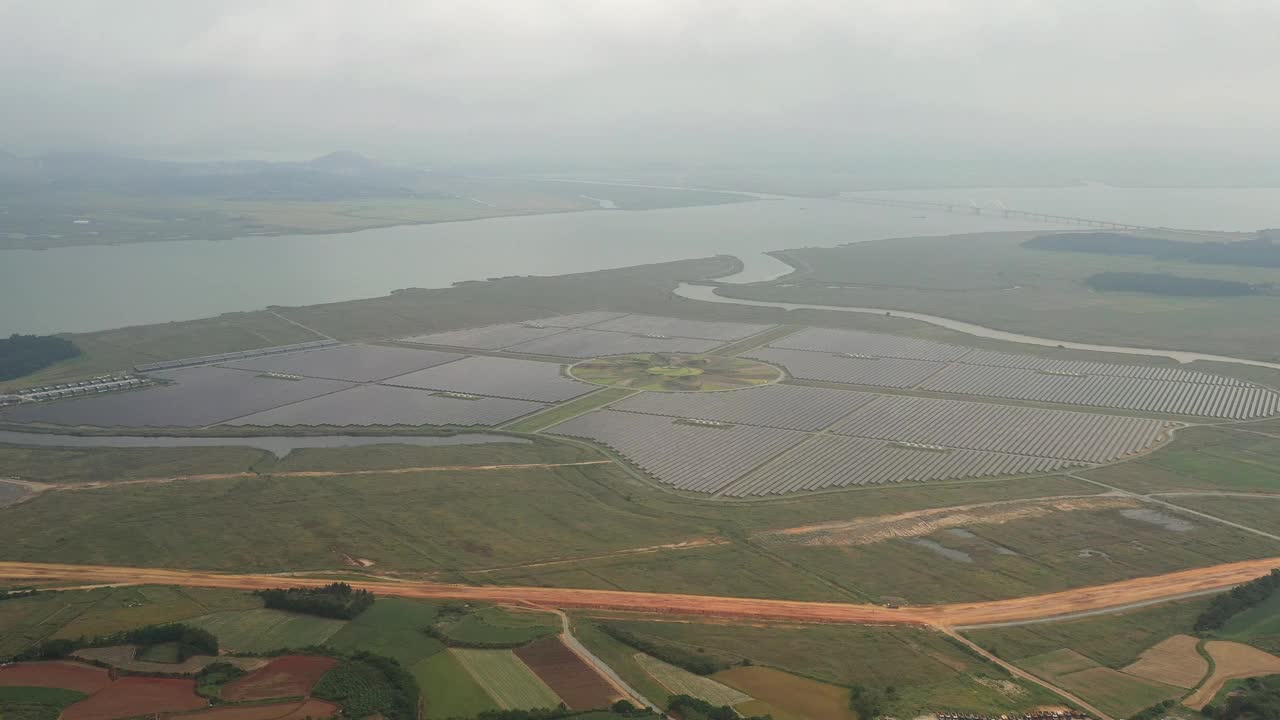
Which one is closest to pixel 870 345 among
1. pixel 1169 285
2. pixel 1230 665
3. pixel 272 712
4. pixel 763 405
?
pixel 763 405

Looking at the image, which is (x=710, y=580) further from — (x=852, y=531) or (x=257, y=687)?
(x=257, y=687)

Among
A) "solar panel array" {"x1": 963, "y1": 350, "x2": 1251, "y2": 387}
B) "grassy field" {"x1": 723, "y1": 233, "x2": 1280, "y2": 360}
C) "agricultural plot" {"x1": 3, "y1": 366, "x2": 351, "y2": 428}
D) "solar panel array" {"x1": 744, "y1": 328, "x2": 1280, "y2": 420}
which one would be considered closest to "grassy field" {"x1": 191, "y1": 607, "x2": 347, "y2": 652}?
"agricultural plot" {"x1": 3, "y1": 366, "x2": 351, "y2": 428}

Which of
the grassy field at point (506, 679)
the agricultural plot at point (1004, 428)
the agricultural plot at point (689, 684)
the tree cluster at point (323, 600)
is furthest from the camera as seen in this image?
the agricultural plot at point (1004, 428)

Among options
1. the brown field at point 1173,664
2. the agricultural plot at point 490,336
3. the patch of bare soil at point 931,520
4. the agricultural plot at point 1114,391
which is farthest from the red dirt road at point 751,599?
the agricultural plot at point 490,336

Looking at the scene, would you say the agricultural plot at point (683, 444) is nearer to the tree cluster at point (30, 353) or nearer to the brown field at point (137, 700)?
the brown field at point (137, 700)

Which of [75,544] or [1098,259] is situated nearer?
[75,544]

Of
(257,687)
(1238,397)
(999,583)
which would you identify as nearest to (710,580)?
(999,583)
